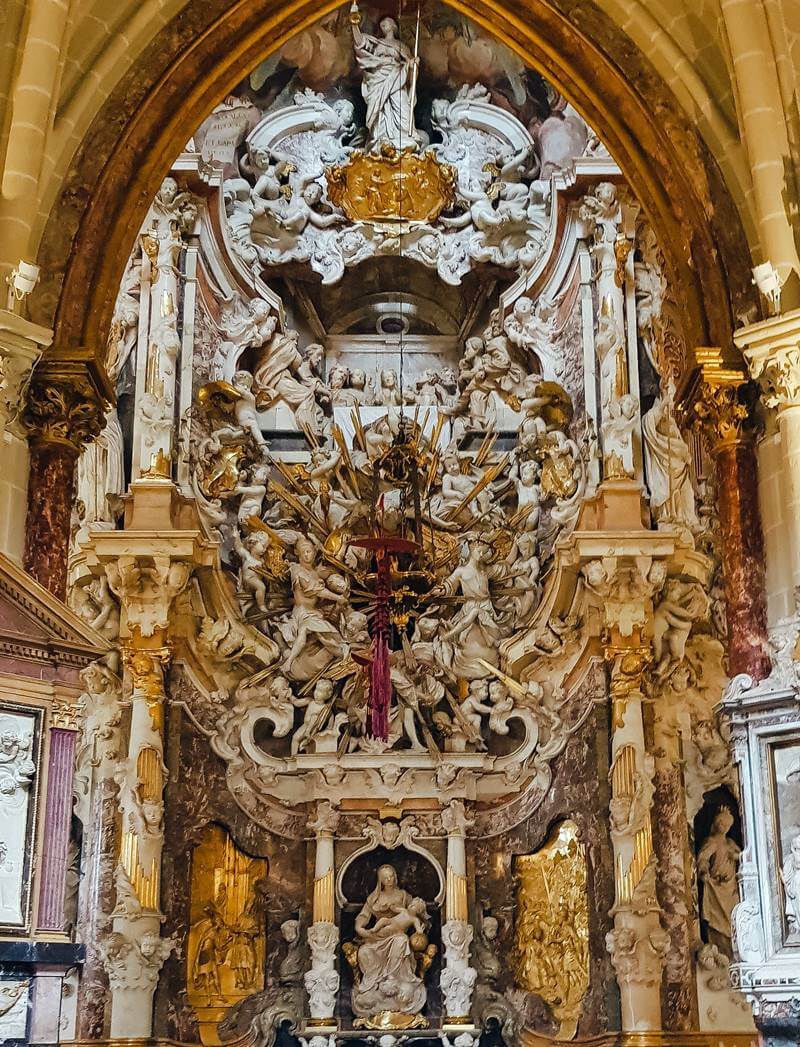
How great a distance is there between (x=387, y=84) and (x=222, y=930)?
30.8 feet

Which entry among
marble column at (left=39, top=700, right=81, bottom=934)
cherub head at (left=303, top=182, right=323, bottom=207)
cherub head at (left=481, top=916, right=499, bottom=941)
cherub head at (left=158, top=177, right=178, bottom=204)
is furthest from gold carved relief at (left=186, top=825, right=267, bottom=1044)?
cherub head at (left=303, top=182, right=323, bottom=207)

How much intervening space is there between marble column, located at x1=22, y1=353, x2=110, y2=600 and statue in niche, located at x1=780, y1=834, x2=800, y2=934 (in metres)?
4.98

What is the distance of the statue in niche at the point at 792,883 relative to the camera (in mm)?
9266

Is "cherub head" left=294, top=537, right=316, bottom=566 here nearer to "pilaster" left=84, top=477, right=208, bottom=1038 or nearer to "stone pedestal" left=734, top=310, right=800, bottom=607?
"pilaster" left=84, top=477, right=208, bottom=1038

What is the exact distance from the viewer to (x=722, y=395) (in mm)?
11125

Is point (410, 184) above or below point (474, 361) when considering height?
above

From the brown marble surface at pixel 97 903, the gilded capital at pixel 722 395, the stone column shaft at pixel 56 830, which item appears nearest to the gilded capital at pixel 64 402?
the stone column shaft at pixel 56 830

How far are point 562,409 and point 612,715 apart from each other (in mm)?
3441

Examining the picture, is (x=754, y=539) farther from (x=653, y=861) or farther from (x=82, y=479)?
(x=82, y=479)

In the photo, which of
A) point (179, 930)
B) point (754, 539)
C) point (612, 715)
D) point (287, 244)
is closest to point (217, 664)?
point (179, 930)

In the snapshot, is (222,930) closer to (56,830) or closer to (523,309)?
(56,830)

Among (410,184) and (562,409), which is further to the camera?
(410,184)

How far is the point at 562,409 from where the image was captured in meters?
16.3

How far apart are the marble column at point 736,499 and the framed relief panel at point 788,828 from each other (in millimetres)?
1058
